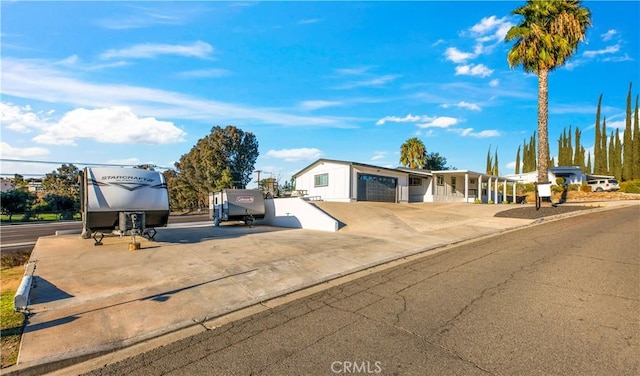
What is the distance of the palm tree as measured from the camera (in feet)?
136

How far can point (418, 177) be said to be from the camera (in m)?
32.1

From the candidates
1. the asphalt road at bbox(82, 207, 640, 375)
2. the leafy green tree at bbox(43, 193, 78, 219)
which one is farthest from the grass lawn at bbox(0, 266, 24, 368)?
the leafy green tree at bbox(43, 193, 78, 219)

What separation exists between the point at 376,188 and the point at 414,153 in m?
17.5

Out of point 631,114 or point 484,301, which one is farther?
point 631,114

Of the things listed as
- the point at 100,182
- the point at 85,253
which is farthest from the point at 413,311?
the point at 100,182

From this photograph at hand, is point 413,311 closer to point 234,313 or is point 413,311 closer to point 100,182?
point 234,313

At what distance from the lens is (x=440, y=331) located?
4.07 metres

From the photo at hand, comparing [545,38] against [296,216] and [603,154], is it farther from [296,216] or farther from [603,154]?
[603,154]

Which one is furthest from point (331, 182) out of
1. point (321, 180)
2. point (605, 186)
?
point (605, 186)

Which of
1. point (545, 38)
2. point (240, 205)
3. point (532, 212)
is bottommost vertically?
point (532, 212)

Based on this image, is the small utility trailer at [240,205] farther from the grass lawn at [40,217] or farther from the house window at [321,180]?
the grass lawn at [40,217]

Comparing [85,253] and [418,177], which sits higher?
[418,177]

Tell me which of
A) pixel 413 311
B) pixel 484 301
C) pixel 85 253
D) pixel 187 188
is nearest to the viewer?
pixel 413 311

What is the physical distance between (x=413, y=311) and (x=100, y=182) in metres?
10.7
